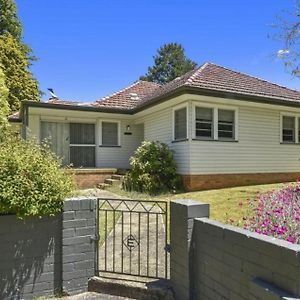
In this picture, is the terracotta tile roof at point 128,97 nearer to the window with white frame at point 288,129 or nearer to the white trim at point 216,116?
the white trim at point 216,116

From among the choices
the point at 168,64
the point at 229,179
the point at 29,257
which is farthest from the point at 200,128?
the point at 168,64

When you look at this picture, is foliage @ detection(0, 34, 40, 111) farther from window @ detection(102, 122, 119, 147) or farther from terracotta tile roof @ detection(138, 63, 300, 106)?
terracotta tile roof @ detection(138, 63, 300, 106)

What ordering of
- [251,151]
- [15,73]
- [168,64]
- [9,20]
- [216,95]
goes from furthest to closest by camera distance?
1. [168,64]
2. [9,20]
3. [15,73]
4. [251,151]
5. [216,95]

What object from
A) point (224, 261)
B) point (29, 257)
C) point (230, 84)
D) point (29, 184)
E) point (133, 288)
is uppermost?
point (230, 84)

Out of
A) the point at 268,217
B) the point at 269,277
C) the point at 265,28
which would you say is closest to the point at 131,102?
the point at 265,28

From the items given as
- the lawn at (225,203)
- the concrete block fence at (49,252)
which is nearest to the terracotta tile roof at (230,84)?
the lawn at (225,203)

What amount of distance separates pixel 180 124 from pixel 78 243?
8.82m

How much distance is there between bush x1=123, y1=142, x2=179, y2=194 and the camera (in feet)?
39.2

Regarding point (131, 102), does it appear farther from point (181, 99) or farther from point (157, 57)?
point (157, 57)

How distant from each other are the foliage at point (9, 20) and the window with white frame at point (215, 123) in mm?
25762

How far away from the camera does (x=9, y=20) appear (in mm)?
31203

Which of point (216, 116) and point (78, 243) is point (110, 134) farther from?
point (78, 243)

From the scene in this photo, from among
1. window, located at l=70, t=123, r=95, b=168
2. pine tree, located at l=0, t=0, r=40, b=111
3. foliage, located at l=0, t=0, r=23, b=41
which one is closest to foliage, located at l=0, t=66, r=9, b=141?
window, located at l=70, t=123, r=95, b=168

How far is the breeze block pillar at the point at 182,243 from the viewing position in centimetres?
385
